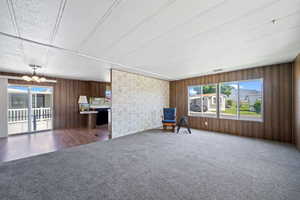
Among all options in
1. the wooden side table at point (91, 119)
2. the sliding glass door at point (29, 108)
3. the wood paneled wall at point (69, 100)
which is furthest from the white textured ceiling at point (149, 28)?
the wooden side table at point (91, 119)

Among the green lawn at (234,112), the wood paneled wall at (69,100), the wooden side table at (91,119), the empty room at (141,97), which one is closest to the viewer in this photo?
the empty room at (141,97)

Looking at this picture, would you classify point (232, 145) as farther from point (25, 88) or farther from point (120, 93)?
point (25, 88)

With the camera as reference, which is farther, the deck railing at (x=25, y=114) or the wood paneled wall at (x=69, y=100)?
the wood paneled wall at (x=69, y=100)

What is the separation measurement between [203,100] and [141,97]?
2.92 metres

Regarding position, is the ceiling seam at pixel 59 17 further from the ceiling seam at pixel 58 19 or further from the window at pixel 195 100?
the window at pixel 195 100

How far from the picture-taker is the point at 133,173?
84.5 inches

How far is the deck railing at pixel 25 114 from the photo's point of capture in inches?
211

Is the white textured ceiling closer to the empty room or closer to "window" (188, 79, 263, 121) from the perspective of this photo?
the empty room

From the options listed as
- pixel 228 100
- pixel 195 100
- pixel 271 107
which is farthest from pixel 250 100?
pixel 195 100

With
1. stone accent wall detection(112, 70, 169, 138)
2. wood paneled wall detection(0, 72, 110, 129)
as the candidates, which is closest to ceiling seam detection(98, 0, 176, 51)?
stone accent wall detection(112, 70, 169, 138)

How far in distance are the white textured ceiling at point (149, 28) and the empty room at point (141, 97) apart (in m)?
0.02

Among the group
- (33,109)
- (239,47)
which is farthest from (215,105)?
(33,109)

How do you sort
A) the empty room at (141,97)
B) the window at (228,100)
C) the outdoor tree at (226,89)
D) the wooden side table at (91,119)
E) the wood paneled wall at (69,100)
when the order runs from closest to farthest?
1. the empty room at (141,97)
2. the window at (228,100)
3. the outdoor tree at (226,89)
4. the wood paneled wall at (69,100)
5. the wooden side table at (91,119)

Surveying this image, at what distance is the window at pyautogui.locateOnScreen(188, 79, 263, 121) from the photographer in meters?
4.37
